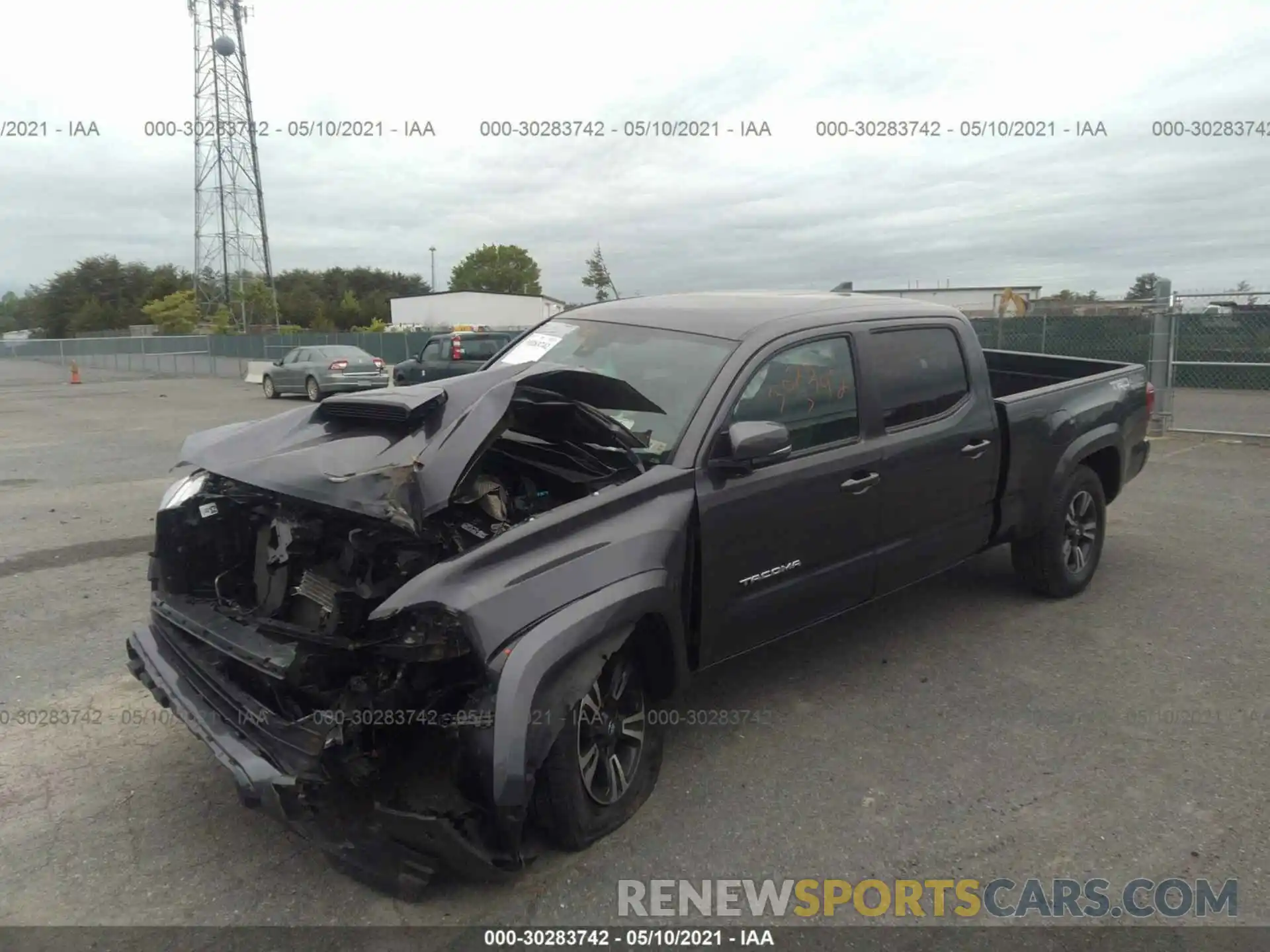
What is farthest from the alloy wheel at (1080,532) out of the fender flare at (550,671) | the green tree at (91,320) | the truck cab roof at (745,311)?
the green tree at (91,320)

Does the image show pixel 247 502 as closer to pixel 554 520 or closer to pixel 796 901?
pixel 554 520

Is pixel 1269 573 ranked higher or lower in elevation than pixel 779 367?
lower

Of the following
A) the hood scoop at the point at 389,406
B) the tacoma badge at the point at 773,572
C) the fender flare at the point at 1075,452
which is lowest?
the tacoma badge at the point at 773,572

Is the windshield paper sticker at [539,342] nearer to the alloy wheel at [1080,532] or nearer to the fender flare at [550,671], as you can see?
the fender flare at [550,671]

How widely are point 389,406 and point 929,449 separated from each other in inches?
105

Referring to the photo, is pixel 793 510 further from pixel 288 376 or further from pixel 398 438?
pixel 288 376

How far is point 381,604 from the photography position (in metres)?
2.73

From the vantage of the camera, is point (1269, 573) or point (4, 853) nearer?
point (4, 853)

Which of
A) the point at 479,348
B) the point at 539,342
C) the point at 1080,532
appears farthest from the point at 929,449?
the point at 479,348

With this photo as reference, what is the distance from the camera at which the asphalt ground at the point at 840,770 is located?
294cm

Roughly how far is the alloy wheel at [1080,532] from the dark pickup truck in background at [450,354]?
14325mm

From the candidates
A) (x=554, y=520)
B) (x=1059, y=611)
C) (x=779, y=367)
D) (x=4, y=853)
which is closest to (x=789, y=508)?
(x=779, y=367)

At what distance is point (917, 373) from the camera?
464cm

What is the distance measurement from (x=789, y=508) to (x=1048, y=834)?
154cm
